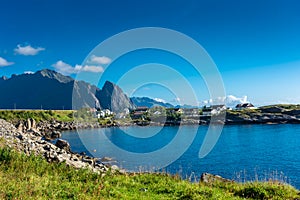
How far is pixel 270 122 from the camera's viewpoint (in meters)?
120

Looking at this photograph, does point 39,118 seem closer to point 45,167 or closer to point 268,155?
point 268,155

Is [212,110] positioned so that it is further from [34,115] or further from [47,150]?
[47,150]

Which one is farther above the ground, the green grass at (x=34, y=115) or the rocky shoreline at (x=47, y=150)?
the green grass at (x=34, y=115)

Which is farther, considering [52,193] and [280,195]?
[280,195]

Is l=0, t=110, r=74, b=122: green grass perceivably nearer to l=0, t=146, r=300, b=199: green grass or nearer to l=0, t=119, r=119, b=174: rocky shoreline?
l=0, t=119, r=119, b=174: rocky shoreline

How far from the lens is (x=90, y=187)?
31.0ft

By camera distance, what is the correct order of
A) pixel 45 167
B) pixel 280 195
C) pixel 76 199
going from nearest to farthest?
pixel 76 199 < pixel 280 195 < pixel 45 167

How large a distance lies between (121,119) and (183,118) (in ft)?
110

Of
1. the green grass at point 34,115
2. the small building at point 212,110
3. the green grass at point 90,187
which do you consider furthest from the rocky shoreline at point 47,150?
the small building at point 212,110

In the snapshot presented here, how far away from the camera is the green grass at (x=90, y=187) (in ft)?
27.1

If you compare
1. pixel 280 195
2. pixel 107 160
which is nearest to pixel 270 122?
pixel 107 160

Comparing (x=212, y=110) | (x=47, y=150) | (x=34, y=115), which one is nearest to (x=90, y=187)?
(x=47, y=150)

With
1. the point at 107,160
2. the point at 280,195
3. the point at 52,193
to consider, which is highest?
the point at 52,193

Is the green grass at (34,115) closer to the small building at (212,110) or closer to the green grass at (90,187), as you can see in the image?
the small building at (212,110)
